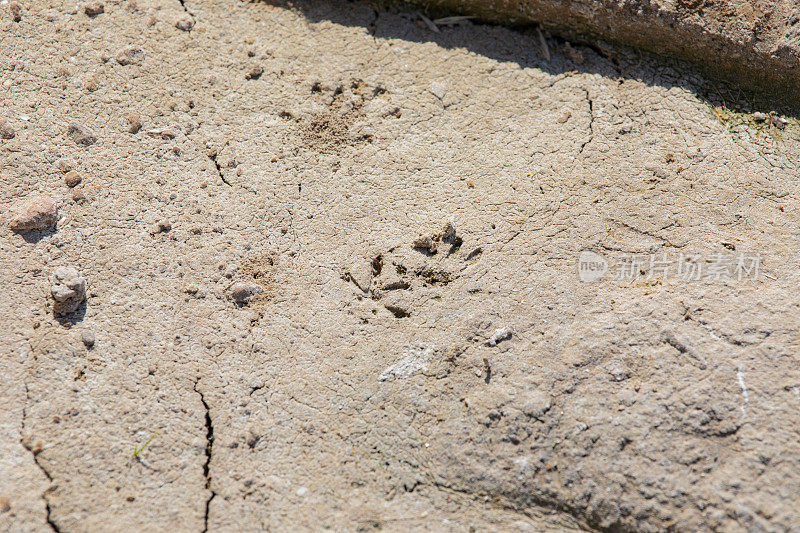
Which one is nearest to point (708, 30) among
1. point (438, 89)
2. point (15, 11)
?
point (438, 89)

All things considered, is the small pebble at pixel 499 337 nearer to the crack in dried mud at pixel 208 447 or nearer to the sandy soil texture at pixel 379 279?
the sandy soil texture at pixel 379 279

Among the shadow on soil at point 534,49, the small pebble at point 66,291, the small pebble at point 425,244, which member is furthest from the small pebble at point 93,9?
the small pebble at point 425,244

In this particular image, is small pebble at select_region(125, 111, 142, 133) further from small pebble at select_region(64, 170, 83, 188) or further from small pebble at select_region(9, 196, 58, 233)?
small pebble at select_region(9, 196, 58, 233)

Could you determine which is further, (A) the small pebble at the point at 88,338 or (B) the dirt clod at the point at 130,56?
(B) the dirt clod at the point at 130,56

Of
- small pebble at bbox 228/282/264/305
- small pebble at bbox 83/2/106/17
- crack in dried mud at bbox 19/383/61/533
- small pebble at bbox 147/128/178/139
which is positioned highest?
small pebble at bbox 83/2/106/17

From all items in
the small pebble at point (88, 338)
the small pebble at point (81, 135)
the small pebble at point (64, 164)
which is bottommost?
the small pebble at point (88, 338)

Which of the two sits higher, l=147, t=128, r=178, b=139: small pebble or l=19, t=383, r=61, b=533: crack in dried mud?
l=147, t=128, r=178, b=139: small pebble

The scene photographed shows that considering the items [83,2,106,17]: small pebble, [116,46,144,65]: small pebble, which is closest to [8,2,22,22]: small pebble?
[83,2,106,17]: small pebble

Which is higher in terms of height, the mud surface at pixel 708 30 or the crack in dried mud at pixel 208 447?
the mud surface at pixel 708 30
